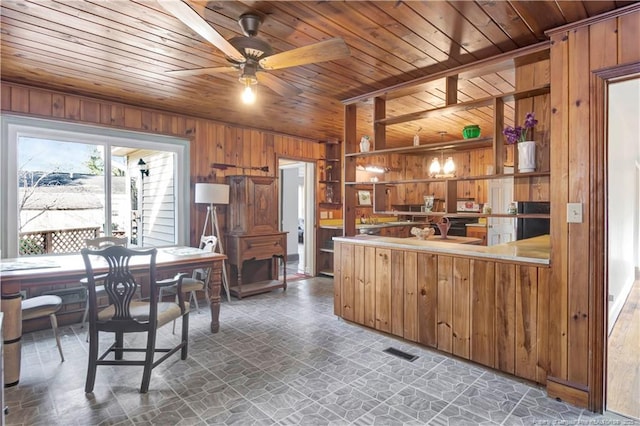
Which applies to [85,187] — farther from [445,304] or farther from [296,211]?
[296,211]

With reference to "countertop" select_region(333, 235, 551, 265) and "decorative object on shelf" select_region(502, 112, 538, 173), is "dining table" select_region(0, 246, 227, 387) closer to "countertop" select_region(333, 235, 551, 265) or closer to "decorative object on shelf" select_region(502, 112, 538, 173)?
"countertop" select_region(333, 235, 551, 265)

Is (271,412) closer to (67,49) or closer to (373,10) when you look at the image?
(373,10)

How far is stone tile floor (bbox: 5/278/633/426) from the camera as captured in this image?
6.73ft

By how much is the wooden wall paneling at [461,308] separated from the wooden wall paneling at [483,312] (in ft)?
0.11

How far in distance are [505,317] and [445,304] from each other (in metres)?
0.46

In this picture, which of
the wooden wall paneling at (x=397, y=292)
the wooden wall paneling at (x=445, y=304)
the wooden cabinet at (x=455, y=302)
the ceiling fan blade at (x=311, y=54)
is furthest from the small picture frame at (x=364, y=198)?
the ceiling fan blade at (x=311, y=54)

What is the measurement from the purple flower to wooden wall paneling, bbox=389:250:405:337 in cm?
127

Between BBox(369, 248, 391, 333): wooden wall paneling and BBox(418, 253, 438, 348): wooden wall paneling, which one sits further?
BBox(369, 248, 391, 333): wooden wall paneling

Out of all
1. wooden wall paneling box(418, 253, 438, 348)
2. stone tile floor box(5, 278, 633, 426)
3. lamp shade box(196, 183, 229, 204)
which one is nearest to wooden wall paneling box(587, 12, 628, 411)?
stone tile floor box(5, 278, 633, 426)

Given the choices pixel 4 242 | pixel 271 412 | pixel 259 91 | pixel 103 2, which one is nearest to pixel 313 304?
pixel 271 412

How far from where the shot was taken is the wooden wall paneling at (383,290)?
10.7 feet

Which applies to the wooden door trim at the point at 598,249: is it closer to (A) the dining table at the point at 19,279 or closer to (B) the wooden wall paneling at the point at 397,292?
(B) the wooden wall paneling at the point at 397,292

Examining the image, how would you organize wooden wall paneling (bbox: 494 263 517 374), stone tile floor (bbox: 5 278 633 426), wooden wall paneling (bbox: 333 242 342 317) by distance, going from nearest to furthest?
stone tile floor (bbox: 5 278 633 426) < wooden wall paneling (bbox: 494 263 517 374) < wooden wall paneling (bbox: 333 242 342 317)

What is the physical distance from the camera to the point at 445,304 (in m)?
2.83
